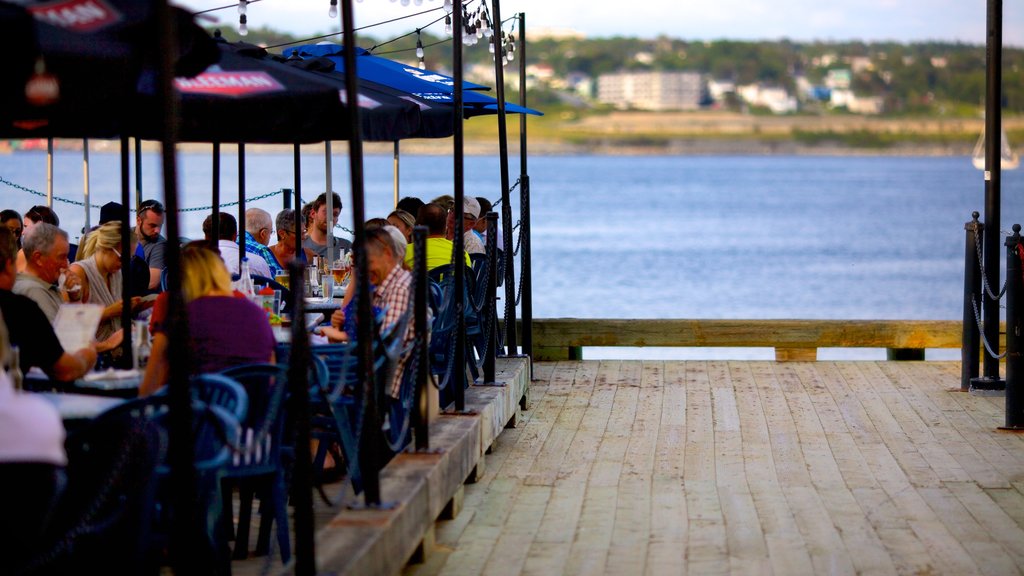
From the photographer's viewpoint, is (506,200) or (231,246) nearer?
(231,246)

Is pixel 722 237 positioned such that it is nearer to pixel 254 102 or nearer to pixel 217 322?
pixel 254 102

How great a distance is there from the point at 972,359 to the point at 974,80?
10150 centimetres

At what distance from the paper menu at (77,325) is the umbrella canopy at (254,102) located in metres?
1.18

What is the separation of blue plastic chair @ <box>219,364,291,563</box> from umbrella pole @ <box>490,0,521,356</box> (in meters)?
3.41

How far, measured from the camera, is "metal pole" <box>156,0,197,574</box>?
325 cm

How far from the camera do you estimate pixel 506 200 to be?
8.29 meters

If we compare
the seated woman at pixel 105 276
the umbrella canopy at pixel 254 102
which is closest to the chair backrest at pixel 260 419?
the umbrella canopy at pixel 254 102

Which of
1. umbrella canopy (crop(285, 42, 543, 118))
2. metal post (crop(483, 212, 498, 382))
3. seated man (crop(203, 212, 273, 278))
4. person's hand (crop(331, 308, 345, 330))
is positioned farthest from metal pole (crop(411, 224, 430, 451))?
umbrella canopy (crop(285, 42, 543, 118))

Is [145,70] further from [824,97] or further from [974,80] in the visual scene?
[824,97]

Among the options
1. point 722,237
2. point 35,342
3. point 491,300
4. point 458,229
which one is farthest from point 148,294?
point 722,237

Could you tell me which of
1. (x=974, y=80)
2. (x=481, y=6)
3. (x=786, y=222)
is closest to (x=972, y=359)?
(x=481, y=6)

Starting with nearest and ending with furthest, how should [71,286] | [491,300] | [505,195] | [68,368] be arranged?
1. [68,368]
2. [71,286]
3. [491,300]
4. [505,195]

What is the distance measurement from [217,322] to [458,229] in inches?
59.3

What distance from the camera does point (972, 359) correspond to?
29.3ft
